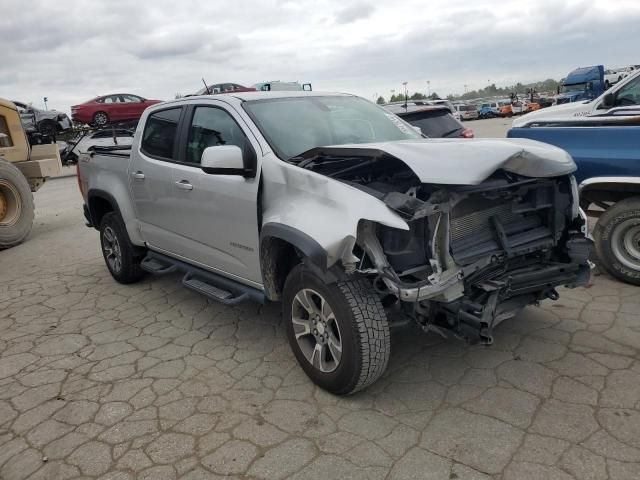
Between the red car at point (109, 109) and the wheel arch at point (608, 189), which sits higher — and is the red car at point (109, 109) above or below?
above

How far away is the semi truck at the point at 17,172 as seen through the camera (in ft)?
27.2

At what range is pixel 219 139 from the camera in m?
4.00

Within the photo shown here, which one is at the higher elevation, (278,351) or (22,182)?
(22,182)

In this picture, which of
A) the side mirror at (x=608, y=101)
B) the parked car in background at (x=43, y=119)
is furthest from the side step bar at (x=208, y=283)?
the parked car in background at (x=43, y=119)

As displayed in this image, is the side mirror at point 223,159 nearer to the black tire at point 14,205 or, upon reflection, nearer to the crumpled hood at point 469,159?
the crumpled hood at point 469,159

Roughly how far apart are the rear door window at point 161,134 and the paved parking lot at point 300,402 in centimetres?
148

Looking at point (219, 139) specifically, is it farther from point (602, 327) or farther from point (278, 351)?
point (602, 327)

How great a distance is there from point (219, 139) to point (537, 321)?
288cm

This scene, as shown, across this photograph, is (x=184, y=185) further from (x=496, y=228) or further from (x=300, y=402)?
(x=496, y=228)

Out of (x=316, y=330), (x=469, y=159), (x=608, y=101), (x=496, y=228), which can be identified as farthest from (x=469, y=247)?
(x=608, y=101)

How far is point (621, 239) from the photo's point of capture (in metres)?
4.54

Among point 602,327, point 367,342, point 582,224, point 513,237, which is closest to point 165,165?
→ point 367,342

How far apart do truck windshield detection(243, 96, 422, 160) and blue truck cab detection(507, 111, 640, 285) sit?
1.57 meters

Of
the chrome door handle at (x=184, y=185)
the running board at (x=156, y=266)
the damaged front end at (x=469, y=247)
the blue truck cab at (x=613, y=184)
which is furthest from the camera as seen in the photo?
the running board at (x=156, y=266)
